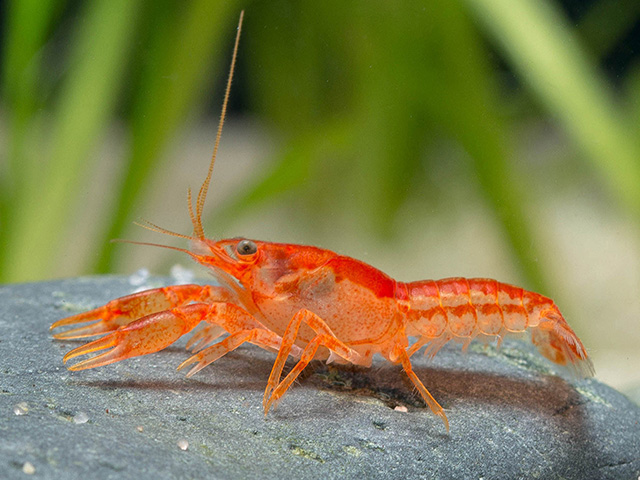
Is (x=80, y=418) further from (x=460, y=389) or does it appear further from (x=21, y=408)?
(x=460, y=389)

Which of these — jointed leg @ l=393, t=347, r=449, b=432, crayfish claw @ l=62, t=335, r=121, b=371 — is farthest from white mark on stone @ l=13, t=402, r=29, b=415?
jointed leg @ l=393, t=347, r=449, b=432

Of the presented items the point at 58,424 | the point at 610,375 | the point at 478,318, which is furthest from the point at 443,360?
the point at 610,375

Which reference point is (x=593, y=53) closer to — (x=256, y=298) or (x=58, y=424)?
(x=256, y=298)

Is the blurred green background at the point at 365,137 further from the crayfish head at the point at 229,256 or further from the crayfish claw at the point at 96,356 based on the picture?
the crayfish claw at the point at 96,356

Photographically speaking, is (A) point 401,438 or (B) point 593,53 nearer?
(A) point 401,438

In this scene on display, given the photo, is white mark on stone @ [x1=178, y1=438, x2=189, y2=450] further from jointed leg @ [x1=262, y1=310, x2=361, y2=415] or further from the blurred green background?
the blurred green background
